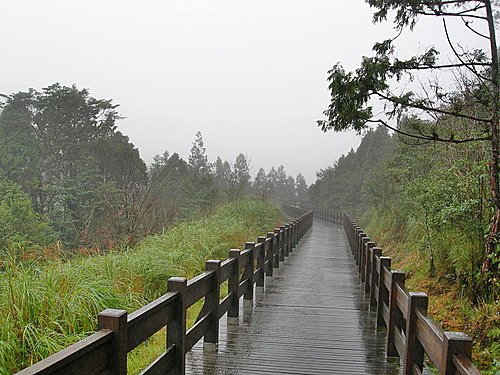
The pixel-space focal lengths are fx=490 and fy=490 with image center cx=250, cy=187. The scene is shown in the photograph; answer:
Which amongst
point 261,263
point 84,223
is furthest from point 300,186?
point 261,263

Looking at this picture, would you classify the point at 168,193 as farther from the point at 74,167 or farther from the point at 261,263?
the point at 261,263

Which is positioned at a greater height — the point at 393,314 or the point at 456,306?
the point at 393,314

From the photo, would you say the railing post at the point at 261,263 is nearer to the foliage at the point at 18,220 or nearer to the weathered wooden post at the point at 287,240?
the weathered wooden post at the point at 287,240

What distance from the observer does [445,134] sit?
11.1 m

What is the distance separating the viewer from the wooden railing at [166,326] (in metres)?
2.51

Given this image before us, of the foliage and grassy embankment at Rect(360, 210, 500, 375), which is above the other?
the foliage

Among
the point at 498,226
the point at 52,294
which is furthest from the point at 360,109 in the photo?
the point at 52,294

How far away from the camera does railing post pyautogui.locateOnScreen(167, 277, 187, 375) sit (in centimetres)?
411

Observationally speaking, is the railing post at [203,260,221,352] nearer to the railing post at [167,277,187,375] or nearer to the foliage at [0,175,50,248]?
the railing post at [167,277,187,375]

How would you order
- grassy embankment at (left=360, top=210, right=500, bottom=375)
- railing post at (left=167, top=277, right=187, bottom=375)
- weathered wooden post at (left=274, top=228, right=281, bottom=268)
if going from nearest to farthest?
railing post at (left=167, top=277, right=187, bottom=375) → grassy embankment at (left=360, top=210, right=500, bottom=375) → weathered wooden post at (left=274, top=228, right=281, bottom=268)

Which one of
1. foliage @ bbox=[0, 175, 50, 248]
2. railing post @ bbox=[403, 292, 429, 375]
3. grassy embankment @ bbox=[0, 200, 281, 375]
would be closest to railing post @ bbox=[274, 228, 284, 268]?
grassy embankment @ bbox=[0, 200, 281, 375]

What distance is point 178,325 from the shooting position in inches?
163

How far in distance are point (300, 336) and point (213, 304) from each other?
1420 mm

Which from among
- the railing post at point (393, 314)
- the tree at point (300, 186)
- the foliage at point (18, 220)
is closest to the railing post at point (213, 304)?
the railing post at point (393, 314)
